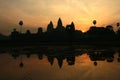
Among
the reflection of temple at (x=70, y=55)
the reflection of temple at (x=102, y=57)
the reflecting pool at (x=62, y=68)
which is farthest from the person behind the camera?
the reflection of temple at (x=102, y=57)

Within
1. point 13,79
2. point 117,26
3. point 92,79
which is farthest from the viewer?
point 117,26

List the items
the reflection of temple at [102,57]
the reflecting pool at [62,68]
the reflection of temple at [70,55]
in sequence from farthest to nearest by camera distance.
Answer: the reflection of temple at [102,57] → the reflection of temple at [70,55] → the reflecting pool at [62,68]

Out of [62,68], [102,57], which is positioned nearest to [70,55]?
[102,57]

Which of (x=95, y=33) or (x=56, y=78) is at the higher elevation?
(x=95, y=33)

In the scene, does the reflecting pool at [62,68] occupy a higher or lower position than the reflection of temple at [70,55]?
lower

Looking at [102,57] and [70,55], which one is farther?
[70,55]

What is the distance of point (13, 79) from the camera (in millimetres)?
21344

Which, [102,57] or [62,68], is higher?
[102,57]

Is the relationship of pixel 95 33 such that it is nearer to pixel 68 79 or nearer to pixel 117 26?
pixel 117 26

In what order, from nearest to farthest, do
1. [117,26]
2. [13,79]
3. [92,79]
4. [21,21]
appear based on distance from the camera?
[92,79] < [13,79] < [21,21] < [117,26]

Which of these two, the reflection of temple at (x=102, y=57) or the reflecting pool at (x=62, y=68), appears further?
the reflection of temple at (x=102, y=57)

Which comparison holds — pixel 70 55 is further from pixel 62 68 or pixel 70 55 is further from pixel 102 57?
pixel 62 68

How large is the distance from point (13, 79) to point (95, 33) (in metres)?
155

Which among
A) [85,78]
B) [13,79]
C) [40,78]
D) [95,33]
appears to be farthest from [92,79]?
[95,33]
